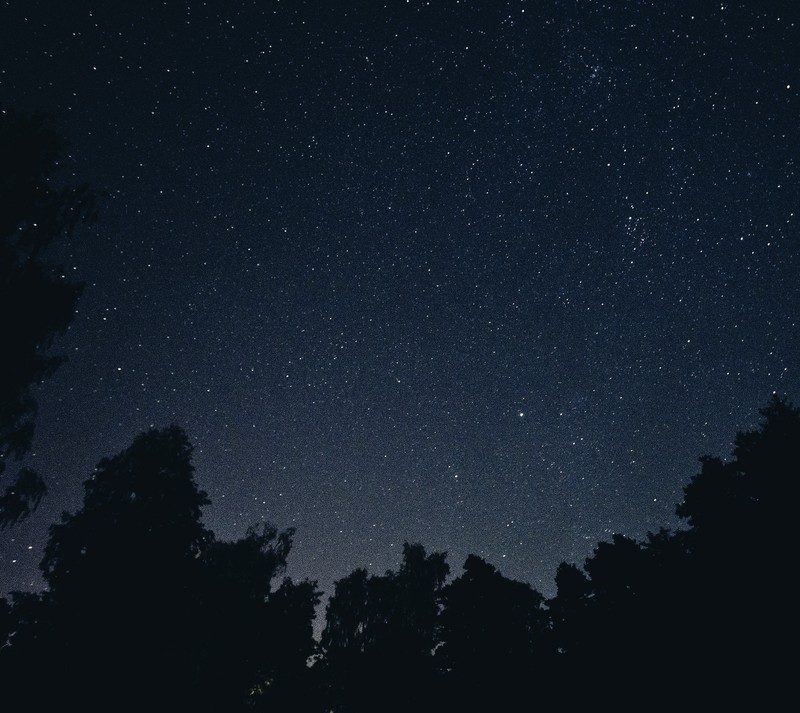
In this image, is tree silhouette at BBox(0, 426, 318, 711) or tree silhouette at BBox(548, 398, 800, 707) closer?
tree silhouette at BBox(548, 398, 800, 707)

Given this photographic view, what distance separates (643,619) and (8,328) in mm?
19693

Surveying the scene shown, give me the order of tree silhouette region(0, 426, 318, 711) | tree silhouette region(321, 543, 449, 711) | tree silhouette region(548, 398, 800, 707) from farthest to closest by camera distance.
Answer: tree silhouette region(321, 543, 449, 711), tree silhouette region(0, 426, 318, 711), tree silhouette region(548, 398, 800, 707)

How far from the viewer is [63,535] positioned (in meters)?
16.6

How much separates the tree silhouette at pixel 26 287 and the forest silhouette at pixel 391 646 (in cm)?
5

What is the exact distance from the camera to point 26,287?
13883 mm

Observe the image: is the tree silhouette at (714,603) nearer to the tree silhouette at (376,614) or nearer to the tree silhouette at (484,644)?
the tree silhouette at (484,644)

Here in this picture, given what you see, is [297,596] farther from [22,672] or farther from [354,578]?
[22,672]

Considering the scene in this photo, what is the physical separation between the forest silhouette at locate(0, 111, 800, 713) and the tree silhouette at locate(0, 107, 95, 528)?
0.15ft

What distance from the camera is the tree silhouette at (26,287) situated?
13727 mm

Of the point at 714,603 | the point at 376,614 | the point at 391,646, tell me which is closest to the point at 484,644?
the point at 391,646

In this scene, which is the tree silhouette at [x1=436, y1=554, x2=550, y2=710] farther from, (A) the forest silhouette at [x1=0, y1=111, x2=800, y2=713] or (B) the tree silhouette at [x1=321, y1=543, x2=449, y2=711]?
(B) the tree silhouette at [x1=321, y1=543, x2=449, y2=711]

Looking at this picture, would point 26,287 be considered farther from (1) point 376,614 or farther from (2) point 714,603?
(1) point 376,614

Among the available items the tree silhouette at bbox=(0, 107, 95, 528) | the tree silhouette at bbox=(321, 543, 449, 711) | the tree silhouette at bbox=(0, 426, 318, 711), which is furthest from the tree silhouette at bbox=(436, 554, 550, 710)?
the tree silhouette at bbox=(0, 107, 95, 528)

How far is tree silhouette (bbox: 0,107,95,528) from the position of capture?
13727 mm
